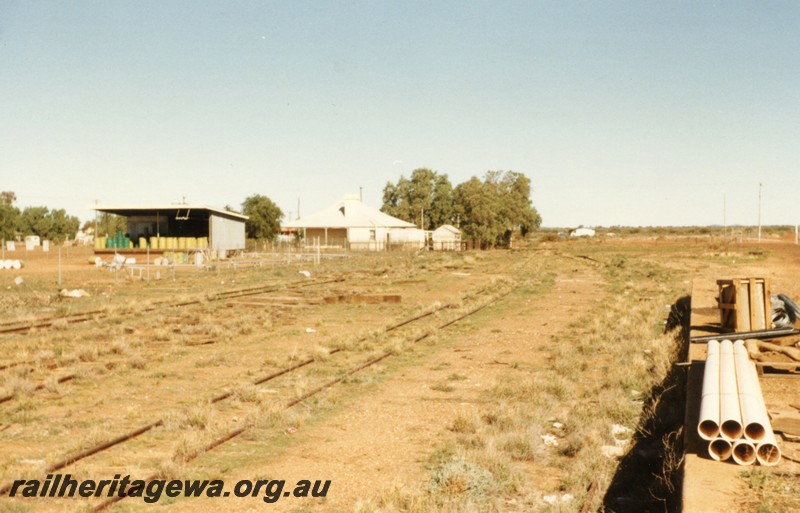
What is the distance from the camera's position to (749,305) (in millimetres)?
13250

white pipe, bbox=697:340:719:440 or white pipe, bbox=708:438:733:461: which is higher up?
white pipe, bbox=697:340:719:440

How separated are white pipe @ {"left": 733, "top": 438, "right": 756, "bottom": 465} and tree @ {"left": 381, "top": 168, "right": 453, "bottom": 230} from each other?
361ft

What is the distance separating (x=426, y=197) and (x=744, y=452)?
111763 mm

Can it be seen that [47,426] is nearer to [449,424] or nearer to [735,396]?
[449,424]

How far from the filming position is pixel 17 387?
1045 cm

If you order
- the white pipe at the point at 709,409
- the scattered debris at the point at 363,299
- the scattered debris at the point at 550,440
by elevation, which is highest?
the white pipe at the point at 709,409

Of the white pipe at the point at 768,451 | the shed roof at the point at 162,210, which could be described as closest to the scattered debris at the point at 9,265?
the shed roof at the point at 162,210

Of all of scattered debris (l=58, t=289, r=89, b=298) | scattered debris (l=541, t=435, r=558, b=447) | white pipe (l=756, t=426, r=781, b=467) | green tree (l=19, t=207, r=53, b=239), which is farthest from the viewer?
green tree (l=19, t=207, r=53, b=239)

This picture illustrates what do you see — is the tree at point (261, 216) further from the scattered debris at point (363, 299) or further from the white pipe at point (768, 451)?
the white pipe at point (768, 451)

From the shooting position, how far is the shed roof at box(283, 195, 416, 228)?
269 ft

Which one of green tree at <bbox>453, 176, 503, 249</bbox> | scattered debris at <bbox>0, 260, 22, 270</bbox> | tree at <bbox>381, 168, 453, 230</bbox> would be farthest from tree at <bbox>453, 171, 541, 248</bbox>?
scattered debris at <bbox>0, 260, 22, 270</bbox>

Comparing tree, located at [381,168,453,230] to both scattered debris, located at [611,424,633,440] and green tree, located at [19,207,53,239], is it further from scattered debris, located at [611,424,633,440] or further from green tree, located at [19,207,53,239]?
scattered debris, located at [611,424,633,440]

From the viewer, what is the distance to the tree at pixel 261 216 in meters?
89.8

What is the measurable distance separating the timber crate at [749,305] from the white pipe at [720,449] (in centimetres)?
748
